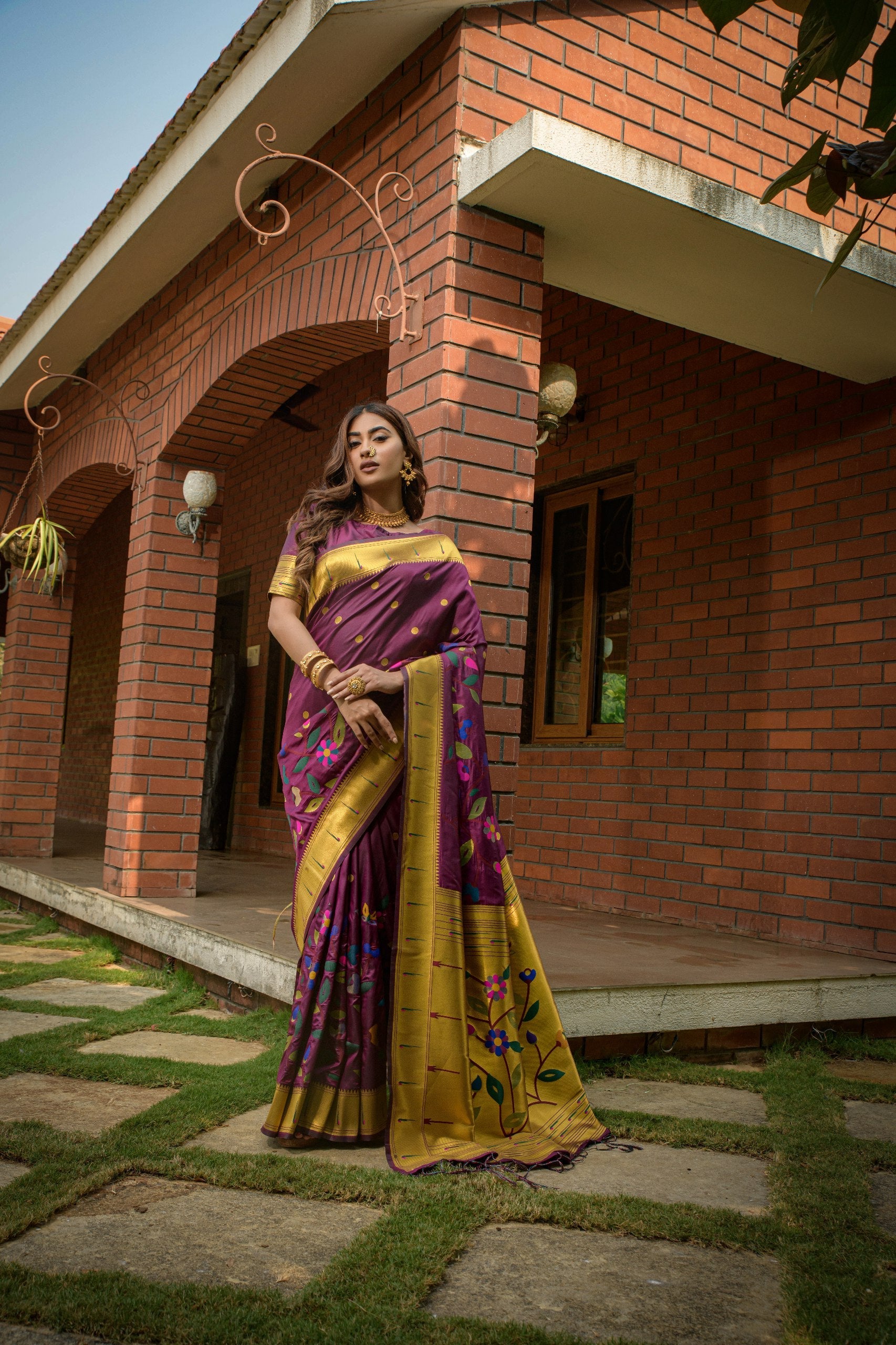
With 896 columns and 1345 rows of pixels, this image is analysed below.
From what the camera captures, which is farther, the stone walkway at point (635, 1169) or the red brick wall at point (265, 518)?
the red brick wall at point (265, 518)

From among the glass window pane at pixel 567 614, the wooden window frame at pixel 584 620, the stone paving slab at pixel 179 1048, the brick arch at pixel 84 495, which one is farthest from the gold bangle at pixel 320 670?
the brick arch at pixel 84 495

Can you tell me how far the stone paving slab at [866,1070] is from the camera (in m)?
3.30

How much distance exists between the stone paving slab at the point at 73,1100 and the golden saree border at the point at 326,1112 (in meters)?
0.44

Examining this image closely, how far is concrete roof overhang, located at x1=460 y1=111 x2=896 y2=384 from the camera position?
10.4 ft

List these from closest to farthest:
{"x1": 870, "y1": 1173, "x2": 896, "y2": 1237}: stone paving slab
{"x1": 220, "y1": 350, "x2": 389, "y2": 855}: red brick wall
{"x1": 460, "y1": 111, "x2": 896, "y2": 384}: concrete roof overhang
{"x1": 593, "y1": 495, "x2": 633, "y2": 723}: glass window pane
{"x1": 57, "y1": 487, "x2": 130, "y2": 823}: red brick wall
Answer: {"x1": 870, "y1": 1173, "x2": 896, "y2": 1237}: stone paving slab < {"x1": 460, "y1": 111, "x2": 896, "y2": 384}: concrete roof overhang < {"x1": 593, "y1": 495, "x2": 633, "y2": 723}: glass window pane < {"x1": 220, "y1": 350, "x2": 389, "y2": 855}: red brick wall < {"x1": 57, "y1": 487, "x2": 130, "y2": 823}: red brick wall

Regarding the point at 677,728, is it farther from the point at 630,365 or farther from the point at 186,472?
the point at 186,472

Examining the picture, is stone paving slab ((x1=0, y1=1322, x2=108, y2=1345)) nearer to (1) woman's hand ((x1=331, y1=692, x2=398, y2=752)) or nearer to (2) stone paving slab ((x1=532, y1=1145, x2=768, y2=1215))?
(2) stone paving slab ((x1=532, y1=1145, x2=768, y2=1215))

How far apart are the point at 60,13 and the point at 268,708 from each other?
6072 centimetres

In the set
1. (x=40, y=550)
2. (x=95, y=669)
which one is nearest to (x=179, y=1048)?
(x=40, y=550)

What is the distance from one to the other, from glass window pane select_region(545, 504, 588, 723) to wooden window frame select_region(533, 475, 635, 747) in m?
0.02

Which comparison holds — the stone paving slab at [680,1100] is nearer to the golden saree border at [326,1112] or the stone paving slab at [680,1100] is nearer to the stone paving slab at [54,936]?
the golden saree border at [326,1112]

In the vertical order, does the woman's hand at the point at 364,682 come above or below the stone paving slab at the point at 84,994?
above

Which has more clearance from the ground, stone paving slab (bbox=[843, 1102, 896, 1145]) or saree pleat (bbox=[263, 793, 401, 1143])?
saree pleat (bbox=[263, 793, 401, 1143])

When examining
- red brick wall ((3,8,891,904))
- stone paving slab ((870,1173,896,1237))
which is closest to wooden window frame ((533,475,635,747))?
red brick wall ((3,8,891,904))
